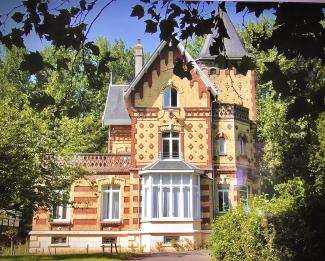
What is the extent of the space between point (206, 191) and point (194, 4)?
854cm

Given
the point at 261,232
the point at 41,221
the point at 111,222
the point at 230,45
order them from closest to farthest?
the point at 261,232
the point at 230,45
the point at 41,221
the point at 111,222

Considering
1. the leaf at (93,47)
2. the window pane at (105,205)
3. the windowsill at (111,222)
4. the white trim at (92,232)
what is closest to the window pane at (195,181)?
the white trim at (92,232)

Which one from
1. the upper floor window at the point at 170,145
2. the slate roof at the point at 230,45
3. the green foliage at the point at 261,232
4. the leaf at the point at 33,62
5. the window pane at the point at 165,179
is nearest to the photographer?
the leaf at the point at 33,62

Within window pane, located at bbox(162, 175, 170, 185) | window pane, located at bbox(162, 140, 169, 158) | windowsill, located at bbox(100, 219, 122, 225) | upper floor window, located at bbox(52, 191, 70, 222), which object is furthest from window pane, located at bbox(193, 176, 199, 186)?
upper floor window, located at bbox(52, 191, 70, 222)

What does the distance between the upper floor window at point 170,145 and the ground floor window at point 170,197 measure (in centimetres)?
60

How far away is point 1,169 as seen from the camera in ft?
21.4

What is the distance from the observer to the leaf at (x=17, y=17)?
3.24m

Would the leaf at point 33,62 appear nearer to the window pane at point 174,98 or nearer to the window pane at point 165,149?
the window pane at point 165,149

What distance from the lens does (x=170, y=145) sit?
11578 millimetres

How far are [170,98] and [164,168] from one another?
1896mm

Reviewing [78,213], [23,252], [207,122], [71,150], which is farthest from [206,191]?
[23,252]

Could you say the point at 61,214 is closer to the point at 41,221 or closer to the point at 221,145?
the point at 41,221

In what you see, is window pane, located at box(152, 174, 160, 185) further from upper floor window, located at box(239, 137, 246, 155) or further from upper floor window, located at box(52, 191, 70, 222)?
upper floor window, located at box(239, 137, 246, 155)

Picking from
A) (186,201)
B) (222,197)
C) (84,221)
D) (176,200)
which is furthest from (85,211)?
(222,197)
